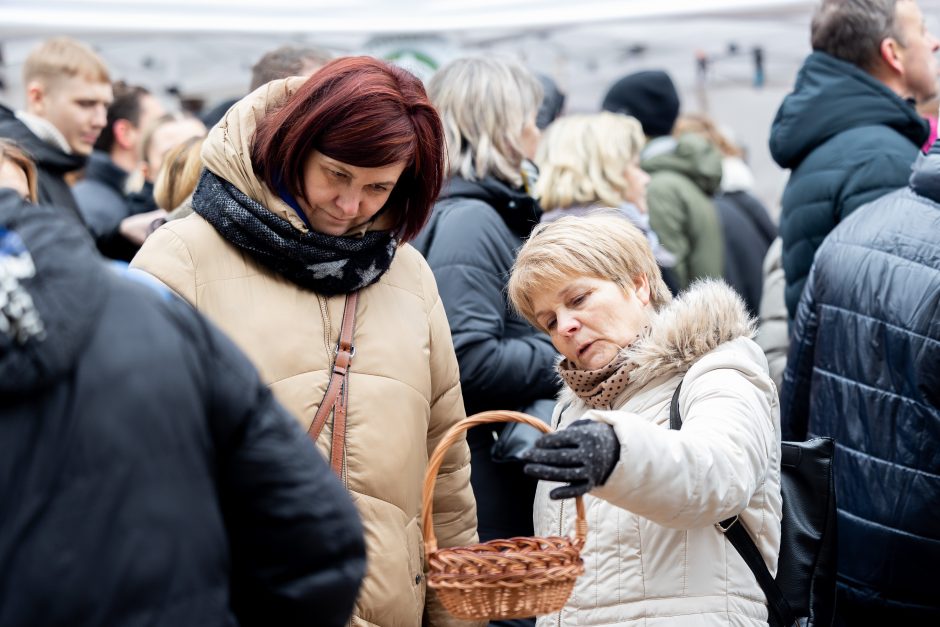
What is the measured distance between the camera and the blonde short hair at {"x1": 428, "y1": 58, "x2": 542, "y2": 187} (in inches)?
119

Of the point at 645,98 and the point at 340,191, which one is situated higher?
the point at 340,191

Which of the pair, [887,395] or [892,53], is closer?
[887,395]

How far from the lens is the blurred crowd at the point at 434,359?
3.54ft

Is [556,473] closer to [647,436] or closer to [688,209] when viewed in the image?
[647,436]

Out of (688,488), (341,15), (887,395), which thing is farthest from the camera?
(341,15)

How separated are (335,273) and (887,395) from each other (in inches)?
55.7

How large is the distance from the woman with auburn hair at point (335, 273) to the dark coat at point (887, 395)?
116 cm

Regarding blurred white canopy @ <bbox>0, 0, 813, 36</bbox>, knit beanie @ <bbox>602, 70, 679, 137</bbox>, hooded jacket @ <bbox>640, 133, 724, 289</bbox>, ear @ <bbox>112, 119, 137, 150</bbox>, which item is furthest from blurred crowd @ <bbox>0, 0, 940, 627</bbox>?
blurred white canopy @ <bbox>0, 0, 813, 36</bbox>

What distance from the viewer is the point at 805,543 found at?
2174 millimetres

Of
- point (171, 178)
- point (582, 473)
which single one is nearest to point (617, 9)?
point (171, 178)

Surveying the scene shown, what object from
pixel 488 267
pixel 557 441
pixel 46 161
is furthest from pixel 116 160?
pixel 557 441

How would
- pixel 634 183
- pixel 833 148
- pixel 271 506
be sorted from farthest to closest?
pixel 634 183, pixel 833 148, pixel 271 506

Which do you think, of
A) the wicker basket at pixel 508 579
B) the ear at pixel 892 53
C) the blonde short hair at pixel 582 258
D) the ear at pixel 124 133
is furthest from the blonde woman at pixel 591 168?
the ear at pixel 124 133

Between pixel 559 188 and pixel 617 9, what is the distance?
4399 mm
